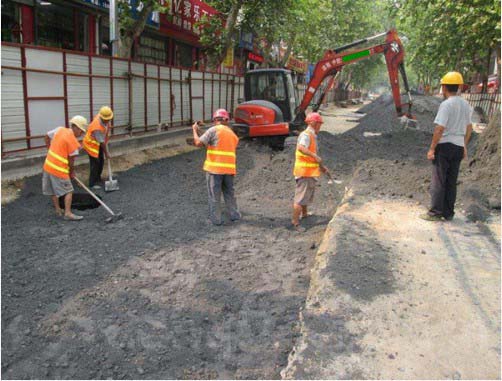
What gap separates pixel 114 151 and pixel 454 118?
24.4 feet

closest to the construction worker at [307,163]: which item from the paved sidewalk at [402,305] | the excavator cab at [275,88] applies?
the paved sidewalk at [402,305]

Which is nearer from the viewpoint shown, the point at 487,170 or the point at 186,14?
the point at 487,170

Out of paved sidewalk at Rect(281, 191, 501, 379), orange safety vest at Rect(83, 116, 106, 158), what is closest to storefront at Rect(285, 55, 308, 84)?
orange safety vest at Rect(83, 116, 106, 158)

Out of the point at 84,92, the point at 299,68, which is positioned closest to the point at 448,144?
the point at 84,92

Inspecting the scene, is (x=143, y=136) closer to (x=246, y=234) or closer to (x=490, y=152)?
(x=246, y=234)

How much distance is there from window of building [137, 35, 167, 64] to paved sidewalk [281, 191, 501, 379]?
12018mm

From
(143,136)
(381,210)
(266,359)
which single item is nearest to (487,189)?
(381,210)

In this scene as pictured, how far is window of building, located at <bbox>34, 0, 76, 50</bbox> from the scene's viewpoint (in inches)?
424

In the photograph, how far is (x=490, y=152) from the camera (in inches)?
310

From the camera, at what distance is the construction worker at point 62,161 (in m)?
5.98

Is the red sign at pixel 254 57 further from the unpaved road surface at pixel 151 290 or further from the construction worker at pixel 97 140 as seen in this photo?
the unpaved road surface at pixel 151 290

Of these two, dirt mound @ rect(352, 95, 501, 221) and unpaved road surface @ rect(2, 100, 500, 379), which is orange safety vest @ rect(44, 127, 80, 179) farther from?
dirt mound @ rect(352, 95, 501, 221)

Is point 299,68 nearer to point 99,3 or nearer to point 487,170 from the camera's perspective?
point 99,3

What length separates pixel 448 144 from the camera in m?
5.66
